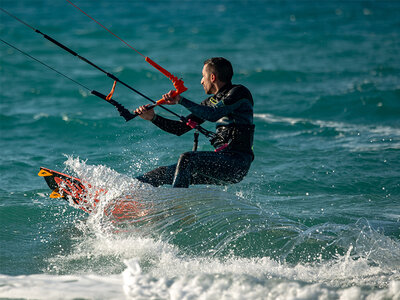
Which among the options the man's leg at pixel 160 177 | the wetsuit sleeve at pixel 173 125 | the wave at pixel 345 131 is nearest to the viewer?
the man's leg at pixel 160 177

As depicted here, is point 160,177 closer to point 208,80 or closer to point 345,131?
point 208,80

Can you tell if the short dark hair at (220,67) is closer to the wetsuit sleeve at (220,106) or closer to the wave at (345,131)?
the wetsuit sleeve at (220,106)

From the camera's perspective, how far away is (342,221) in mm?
6422

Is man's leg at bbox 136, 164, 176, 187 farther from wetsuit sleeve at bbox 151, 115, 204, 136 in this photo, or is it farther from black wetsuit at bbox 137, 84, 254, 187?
wetsuit sleeve at bbox 151, 115, 204, 136

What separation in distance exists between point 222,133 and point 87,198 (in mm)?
1596

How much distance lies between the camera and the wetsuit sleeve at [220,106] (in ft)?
17.7

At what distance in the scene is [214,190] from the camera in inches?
229

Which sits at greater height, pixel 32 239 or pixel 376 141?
pixel 376 141

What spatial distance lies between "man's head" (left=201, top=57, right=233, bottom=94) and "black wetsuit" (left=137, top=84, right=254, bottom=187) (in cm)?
7

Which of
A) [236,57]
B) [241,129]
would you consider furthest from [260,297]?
[236,57]

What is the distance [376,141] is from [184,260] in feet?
19.4

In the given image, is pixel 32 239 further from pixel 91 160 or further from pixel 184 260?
pixel 91 160

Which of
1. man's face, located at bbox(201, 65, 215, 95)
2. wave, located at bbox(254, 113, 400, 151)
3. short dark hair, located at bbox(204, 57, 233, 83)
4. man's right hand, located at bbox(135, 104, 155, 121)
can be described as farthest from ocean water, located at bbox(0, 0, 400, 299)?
short dark hair, located at bbox(204, 57, 233, 83)

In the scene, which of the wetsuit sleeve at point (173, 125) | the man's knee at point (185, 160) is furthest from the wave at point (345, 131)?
the man's knee at point (185, 160)
